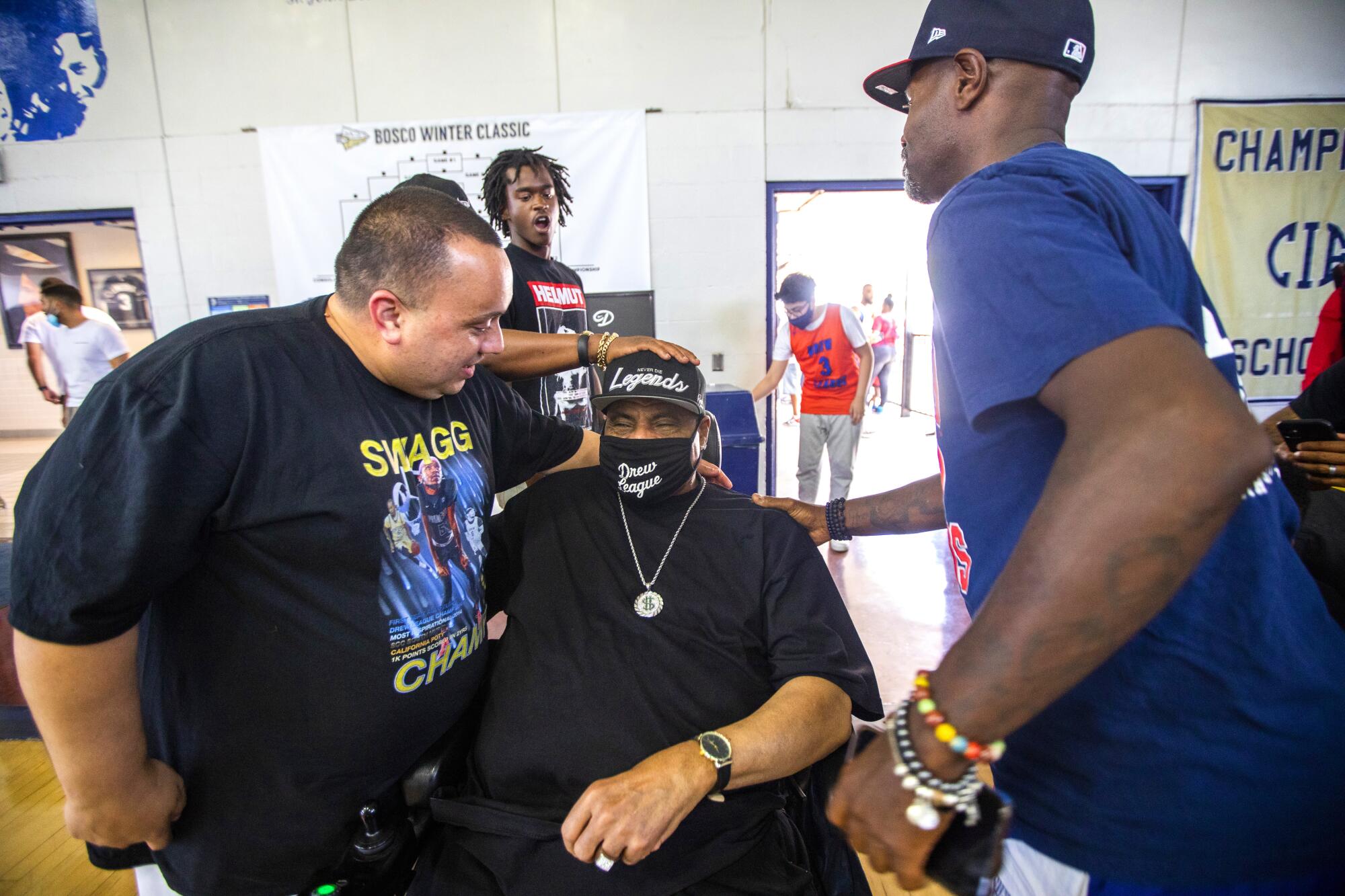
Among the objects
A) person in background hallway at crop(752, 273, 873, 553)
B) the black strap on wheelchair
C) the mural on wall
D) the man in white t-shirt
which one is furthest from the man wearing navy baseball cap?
the man in white t-shirt

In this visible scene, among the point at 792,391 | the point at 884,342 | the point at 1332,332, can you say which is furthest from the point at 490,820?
the point at 792,391

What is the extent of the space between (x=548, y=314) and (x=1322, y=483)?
2.29 m

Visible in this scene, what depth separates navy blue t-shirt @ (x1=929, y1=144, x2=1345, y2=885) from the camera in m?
0.60

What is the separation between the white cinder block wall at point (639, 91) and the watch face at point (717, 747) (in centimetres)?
345

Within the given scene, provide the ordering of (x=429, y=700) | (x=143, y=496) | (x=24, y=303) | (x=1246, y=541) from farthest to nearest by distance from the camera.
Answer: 1. (x=24, y=303)
2. (x=429, y=700)
3. (x=143, y=496)
4. (x=1246, y=541)

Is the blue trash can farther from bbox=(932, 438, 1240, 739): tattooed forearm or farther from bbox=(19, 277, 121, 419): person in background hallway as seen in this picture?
bbox=(19, 277, 121, 419): person in background hallway

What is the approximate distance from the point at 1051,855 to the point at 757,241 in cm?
393

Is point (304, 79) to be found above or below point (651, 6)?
below

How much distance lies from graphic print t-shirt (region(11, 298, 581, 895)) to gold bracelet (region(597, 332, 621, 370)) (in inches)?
20.9

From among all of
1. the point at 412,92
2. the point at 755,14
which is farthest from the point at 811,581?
the point at 412,92

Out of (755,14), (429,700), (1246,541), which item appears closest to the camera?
(1246,541)

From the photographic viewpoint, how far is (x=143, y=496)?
82 centimetres

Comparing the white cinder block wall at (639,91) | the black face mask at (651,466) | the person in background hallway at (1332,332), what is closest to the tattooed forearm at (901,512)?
the black face mask at (651,466)

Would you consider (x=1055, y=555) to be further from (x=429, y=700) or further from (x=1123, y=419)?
(x=429, y=700)
